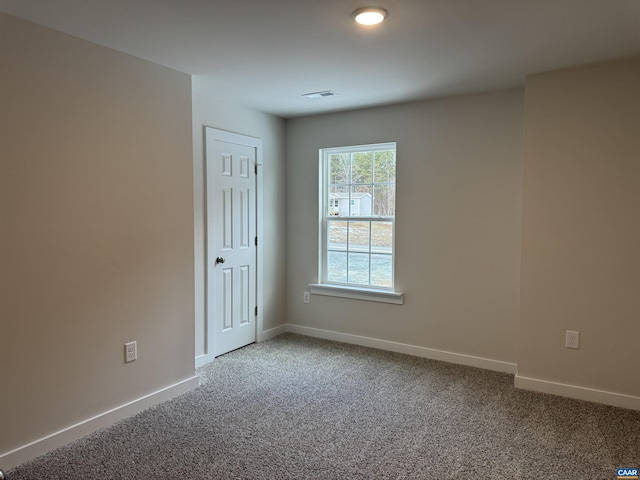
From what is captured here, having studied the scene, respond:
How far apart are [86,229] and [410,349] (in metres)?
2.90

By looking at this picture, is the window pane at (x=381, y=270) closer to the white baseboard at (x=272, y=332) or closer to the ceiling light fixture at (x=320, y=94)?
the white baseboard at (x=272, y=332)

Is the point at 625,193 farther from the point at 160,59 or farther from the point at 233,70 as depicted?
the point at 160,59

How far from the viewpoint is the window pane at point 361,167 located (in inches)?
172

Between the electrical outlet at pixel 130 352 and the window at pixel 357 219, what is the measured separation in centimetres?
209

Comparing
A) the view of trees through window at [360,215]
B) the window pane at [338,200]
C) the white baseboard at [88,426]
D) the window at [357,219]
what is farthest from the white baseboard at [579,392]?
the white baseboard at [88,426]

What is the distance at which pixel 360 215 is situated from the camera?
14.5ft

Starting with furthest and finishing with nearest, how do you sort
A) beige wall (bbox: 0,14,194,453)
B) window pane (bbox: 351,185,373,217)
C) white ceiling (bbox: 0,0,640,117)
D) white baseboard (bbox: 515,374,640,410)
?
window pane (bbox: 351,185,373,217) < white baseboard (bbox: 515,374,640,410) < beige wall (bbox: 0,14,194,453) < white ceiling (bbox: 0,0,640,117)

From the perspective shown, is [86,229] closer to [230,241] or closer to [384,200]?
[230,241]

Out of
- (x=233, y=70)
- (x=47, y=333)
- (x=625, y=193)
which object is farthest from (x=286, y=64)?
(x=625, y=193)

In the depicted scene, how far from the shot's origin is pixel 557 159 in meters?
3.12

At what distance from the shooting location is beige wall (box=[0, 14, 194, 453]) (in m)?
2.29

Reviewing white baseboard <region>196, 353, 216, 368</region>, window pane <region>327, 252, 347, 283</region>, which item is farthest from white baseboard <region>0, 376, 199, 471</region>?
window pane <region>327, 252, 347, 283</region>

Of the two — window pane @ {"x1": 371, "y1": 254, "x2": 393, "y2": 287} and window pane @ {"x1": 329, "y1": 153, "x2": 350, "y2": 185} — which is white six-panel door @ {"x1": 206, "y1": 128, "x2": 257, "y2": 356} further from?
window pane @ {"x1": 371, "y1": 254, "x2": 393, "y2": 287}

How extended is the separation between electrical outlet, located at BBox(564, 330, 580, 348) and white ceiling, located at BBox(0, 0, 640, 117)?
1.87 metres
